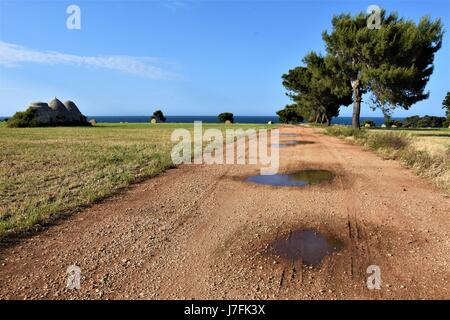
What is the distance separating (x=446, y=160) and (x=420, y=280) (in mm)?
8375

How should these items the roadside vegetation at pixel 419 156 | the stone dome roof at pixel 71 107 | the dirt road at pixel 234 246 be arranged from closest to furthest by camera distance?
the dirt road at pixel 234 246, the roadside vegetation at pixel 419 156, the stone dome roof at pixel 71 107

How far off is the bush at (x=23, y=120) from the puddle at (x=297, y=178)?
3839cm

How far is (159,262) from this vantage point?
3.91m

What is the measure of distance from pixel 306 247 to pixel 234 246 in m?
0.94

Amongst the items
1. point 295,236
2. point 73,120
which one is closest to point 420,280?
point 295,236

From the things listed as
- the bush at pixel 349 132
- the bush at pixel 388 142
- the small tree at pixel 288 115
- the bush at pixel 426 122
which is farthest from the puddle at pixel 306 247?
the bush at pixel 426 122

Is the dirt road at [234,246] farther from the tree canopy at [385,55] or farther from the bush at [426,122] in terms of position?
the bush at [426,122]

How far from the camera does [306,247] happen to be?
4.39 metres

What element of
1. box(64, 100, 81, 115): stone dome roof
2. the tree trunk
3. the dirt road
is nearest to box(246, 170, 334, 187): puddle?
the dirt road

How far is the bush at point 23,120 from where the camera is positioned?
38.2 meters

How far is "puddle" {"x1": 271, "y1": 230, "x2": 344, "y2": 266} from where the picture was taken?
410 cm

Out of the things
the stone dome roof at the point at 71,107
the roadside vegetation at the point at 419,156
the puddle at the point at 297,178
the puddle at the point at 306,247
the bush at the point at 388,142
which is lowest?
the puddle at the point at 306,247

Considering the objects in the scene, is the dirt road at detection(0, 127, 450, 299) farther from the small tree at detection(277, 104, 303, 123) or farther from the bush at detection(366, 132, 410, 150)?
the small tree at detection(277, 104, 303, 123)
